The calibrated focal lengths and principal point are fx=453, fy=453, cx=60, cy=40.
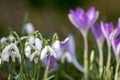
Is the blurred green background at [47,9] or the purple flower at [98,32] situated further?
the blurred green background at [47,9]

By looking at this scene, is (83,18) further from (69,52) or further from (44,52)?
(44,52)

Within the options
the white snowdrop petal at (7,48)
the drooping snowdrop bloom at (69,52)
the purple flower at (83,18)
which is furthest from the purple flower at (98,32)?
the white snowdrop petal at (7,48)

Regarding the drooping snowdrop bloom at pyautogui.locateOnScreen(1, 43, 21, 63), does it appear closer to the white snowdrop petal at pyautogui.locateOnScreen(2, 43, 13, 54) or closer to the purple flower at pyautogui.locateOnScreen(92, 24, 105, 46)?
the white snowdrop petal at pyautogui.locateOnScreen(2, 43, 13, 54)

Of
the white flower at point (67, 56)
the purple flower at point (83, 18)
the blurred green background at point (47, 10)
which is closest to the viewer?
the purple flower at point (83, 18)

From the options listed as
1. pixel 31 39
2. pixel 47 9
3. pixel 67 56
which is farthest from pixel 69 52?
pixel 47 9

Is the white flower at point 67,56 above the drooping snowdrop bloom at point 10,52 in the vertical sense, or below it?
above

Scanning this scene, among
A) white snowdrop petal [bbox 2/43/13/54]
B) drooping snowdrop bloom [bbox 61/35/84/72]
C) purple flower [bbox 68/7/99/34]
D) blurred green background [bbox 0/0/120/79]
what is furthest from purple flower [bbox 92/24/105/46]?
blurred green background [bbox 0/0/120/79]

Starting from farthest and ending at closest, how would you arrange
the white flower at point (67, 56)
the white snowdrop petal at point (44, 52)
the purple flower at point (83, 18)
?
the white flower at point (67, 56) < the purple flower at point (83, 18) < the white snowdrop petal at point (44, 52)

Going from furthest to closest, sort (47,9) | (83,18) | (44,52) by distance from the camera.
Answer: (47,9) → (83,18) → (44,52)

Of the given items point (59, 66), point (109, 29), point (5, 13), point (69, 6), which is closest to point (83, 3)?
point (69, 6)

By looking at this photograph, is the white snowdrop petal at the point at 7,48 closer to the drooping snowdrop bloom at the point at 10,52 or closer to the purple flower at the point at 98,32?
the drooping snowdrop bloom at the point at 10,52

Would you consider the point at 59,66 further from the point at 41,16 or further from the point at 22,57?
the point at 41,16
